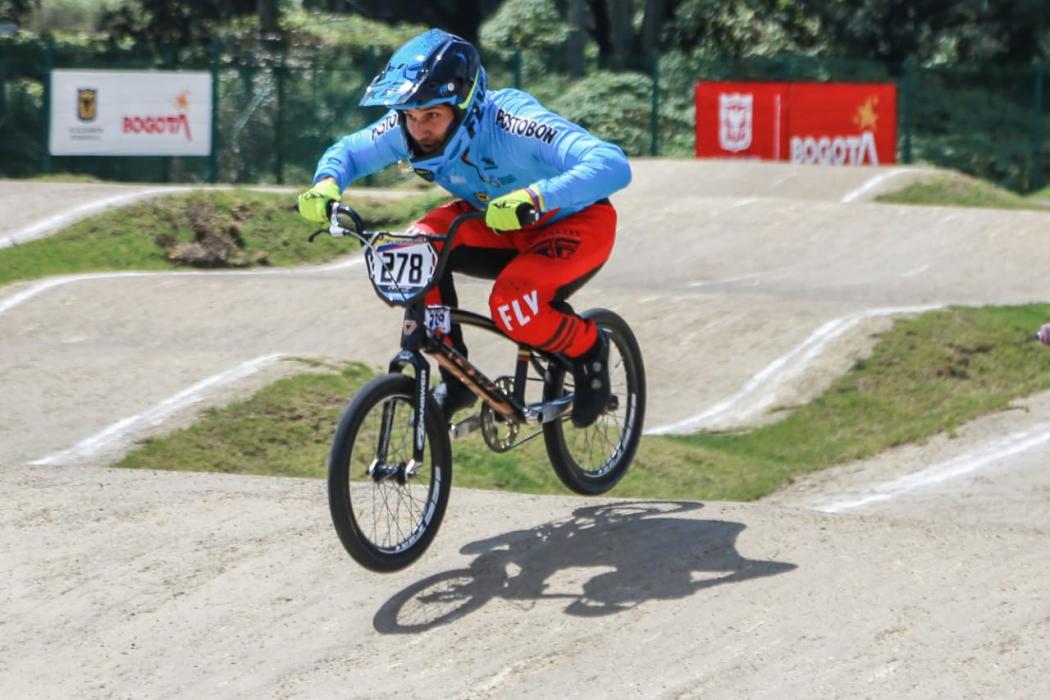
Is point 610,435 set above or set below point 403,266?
below

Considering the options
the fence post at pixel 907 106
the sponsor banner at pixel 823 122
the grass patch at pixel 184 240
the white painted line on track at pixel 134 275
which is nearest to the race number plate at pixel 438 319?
the white painted line on track at pixel 134 275

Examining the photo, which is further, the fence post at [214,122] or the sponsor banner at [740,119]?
the sponsor banner at [740,119]

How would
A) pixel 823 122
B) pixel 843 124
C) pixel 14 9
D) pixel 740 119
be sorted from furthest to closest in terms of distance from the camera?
pixel 14 9
pixel 740 119
pixel 843 124
pixel 823 122

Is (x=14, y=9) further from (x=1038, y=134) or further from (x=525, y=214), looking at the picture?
(x=525, y=214)

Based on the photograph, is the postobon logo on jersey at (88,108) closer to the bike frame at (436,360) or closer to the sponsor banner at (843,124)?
the sponsor banner at (843,124)

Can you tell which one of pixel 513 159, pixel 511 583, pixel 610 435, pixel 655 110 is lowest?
pixel 511 583

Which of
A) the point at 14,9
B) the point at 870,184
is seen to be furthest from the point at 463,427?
the point at 14,9

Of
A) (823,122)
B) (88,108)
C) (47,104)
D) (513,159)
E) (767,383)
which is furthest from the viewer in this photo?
(823,122)

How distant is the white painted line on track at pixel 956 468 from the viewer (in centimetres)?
870

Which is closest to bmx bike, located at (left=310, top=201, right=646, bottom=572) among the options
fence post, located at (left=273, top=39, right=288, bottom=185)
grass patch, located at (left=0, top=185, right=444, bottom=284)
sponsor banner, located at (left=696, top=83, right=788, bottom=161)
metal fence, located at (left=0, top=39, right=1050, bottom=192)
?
grass patch, located at (left=0, top=185, right=444, bottom=284)

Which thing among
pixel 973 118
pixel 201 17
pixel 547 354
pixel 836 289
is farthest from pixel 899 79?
pixel 547 354

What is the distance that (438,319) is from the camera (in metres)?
6.00

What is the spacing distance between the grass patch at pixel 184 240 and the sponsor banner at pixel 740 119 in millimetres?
11629

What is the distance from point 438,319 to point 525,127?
2.79ft
